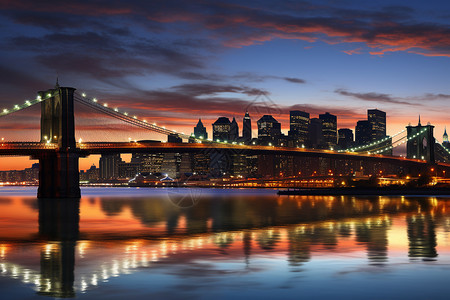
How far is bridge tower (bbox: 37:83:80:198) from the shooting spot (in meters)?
88.4

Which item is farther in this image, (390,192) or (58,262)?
(390,192)

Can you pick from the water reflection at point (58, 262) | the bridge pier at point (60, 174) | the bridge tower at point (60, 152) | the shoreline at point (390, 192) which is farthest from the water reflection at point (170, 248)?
the shoreline at point (390, 192)

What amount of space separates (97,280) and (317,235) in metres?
17.1

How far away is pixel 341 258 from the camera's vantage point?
21.8m

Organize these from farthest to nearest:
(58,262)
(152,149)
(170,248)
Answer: (152,149), (170,248), (58,262)

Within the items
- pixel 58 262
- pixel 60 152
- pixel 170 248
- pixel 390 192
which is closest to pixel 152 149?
pixel 60 152

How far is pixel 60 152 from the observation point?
88.4 metres

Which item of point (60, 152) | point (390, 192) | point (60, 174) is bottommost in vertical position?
point (390, 192)

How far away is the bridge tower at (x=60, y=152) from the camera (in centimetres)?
8844

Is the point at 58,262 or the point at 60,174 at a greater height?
the point at 60,174

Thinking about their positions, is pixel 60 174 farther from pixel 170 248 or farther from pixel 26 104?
pixel 170 248

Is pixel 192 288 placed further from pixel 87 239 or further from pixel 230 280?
pixel 87 239

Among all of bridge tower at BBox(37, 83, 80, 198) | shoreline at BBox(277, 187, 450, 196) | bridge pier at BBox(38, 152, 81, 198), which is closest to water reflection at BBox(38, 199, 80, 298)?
bridge pier at BBox(38, 152, 81, 198)

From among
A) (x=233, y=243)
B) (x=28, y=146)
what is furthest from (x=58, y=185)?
(x=233, y=243)
